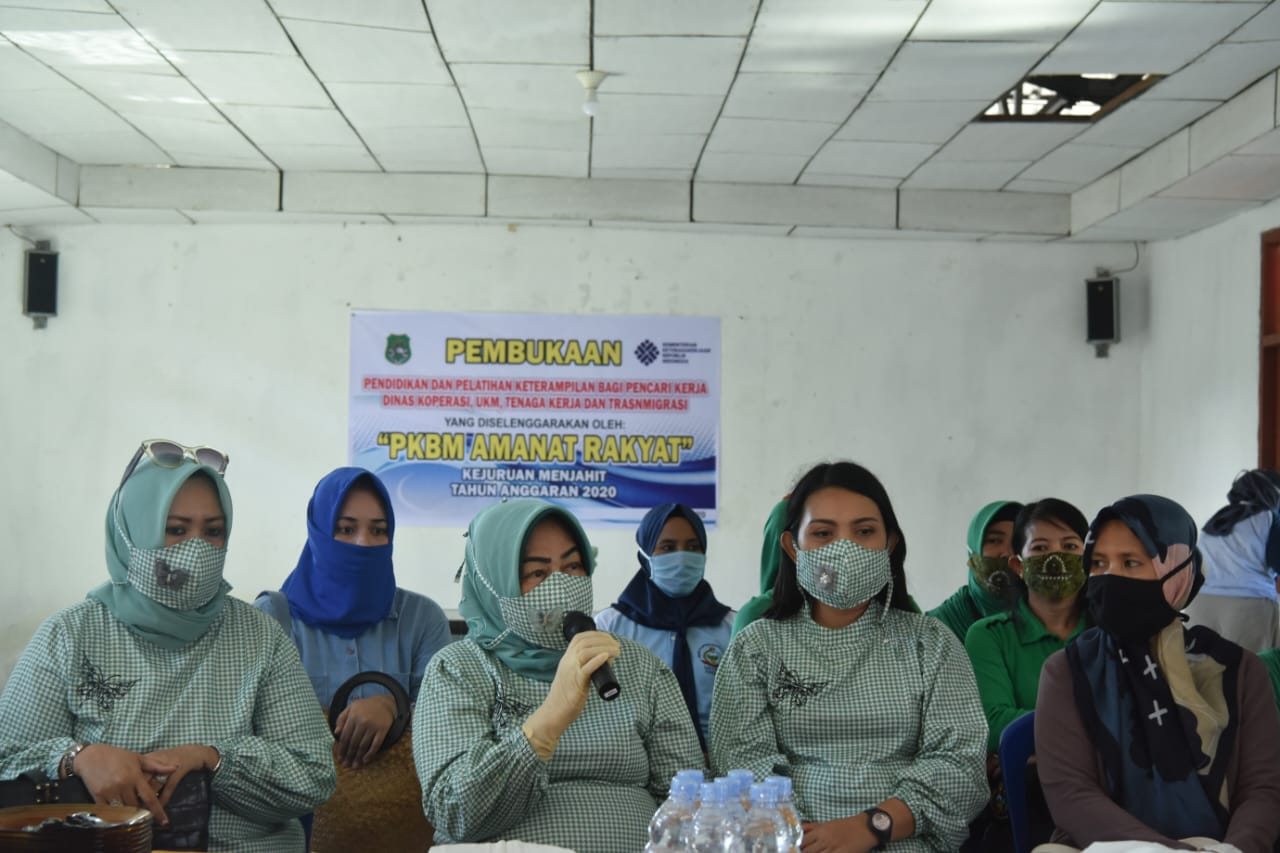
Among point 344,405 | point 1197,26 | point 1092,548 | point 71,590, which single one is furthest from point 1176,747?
point 71,590

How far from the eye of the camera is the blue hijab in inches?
124

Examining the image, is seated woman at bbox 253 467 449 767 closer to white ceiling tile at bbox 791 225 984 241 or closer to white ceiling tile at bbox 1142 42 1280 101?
white ceiling tile at bbox 1142 42 1280 101

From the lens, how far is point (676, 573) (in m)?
3.87

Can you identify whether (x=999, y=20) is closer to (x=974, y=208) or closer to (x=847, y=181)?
(x=847, y=181)

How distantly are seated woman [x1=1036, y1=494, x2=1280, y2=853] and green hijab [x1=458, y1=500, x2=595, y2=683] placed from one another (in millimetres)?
1061

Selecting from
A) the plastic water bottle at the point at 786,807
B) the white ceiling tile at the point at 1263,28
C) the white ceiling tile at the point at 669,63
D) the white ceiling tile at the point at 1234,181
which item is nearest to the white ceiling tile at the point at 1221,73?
the white ceiling tile at the point at 1263,28

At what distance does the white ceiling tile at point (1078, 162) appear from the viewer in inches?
223

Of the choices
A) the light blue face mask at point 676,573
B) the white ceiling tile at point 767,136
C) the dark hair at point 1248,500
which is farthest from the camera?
the white ceiling tile at point 767,136

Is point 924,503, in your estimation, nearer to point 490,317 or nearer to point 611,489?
point 611,489

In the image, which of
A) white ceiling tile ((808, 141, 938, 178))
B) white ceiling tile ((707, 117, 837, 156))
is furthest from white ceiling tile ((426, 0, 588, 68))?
white ceiling tile ((808, 141, 938, 178))

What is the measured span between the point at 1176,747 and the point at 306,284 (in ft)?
17.7

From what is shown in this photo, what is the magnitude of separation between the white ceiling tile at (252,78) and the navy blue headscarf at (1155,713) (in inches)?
139

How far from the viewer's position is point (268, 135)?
5672 mm

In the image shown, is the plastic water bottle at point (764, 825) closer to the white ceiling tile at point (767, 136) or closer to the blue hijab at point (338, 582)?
the blue hijab at point (338, 582)
